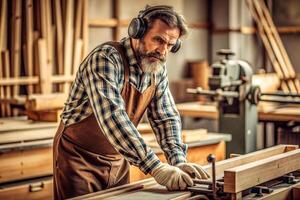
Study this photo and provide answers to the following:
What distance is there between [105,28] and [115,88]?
492 cm

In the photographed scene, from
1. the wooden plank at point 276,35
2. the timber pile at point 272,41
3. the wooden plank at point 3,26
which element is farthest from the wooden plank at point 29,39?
the wooden plank at point 276,35

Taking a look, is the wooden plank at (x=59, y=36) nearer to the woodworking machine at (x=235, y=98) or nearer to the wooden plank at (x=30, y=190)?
the woodworking machine at (x=235, y=98)

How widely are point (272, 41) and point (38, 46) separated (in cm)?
426

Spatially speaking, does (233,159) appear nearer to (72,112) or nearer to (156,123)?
(156,123)

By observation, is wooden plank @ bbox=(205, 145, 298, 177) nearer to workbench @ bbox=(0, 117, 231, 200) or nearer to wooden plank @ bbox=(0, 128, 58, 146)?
workbench @ bbox=(0, 117, 231, 200)

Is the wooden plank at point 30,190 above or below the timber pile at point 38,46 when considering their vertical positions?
below

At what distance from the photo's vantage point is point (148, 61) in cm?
340

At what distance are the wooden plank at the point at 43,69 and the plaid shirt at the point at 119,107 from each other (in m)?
3.25

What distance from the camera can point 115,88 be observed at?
128 inches

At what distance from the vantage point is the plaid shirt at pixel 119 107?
3164mm

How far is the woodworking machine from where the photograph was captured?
5.80 meters

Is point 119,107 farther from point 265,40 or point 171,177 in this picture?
point 265,40

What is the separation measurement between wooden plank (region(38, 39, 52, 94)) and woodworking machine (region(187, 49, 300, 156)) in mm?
A: 1733

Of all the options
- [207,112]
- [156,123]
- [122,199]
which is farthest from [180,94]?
[122,199]
